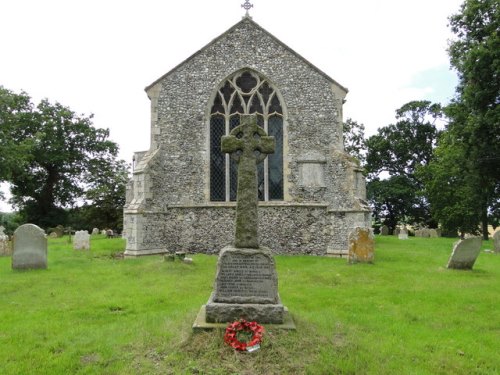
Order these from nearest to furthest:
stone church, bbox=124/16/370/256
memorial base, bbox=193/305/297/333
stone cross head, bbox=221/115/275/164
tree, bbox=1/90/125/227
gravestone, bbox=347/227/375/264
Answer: memorial base, bbox=193/305/297/333
stone cross head, bbox=221/115/275/164
gravestone, bbox=347/227/375/264
stone church, bbox=124/16/370/256
tree, bbox=1/90/125/227

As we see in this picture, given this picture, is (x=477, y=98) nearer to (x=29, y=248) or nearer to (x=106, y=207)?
(x=29, y=248)

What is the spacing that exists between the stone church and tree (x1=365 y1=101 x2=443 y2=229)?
24017mm

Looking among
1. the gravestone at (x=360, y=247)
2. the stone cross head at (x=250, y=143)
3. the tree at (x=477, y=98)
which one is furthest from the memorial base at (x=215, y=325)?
the tree at (x=477, y=98)

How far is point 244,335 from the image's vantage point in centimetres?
496

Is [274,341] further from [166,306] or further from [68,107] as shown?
[68,107]

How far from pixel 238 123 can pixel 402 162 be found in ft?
94.6

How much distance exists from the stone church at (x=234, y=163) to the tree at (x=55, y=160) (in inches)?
974

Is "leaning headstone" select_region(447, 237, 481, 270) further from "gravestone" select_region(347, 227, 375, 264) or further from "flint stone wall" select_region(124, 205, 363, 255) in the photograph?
"flint stone wall" select_region(124, 205, 363, 255)

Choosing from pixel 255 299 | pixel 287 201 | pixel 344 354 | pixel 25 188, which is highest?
pixel 25 188

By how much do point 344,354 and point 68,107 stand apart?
39.9m

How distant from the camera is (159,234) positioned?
14781 millimetres

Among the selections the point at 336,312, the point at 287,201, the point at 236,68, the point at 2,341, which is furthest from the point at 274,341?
the point at 236,68

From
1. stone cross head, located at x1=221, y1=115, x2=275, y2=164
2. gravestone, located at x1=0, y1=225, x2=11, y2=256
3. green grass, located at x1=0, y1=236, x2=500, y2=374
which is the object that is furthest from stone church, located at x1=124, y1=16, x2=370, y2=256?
stone cross head, located at x1=221, y1=115, x2=275, y2=164

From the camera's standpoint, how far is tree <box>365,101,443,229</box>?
123 ft
